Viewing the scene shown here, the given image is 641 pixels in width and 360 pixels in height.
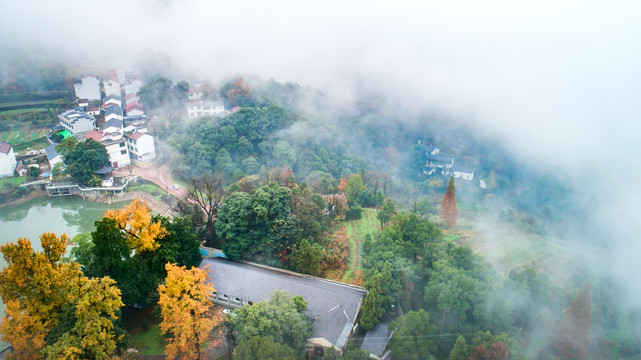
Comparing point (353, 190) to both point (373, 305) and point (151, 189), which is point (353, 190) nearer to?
point (373, 305)

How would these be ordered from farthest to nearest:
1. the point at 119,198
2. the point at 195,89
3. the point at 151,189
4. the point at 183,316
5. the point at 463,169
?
the point at 195,89
the point at 463,169
the point at 151,189
the point at 119,198
the point at 183,316

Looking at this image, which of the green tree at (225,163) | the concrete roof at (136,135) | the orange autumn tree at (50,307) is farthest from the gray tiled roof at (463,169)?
the orange autumn tree at (50,307)

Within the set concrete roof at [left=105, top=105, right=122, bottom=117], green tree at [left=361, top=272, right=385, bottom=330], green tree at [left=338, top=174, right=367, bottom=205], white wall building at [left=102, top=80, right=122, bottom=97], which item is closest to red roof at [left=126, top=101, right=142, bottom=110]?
concrete roof at [left=105, top=105, right=122, bottom=117]

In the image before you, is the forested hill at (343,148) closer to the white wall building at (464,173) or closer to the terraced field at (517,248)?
the white wall building at (464,173)

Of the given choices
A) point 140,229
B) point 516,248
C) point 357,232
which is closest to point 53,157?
point 140,229

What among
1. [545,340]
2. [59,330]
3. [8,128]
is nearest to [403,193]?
[545,340]

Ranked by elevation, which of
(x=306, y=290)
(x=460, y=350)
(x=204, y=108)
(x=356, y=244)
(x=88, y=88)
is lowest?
(x=356, y=244)

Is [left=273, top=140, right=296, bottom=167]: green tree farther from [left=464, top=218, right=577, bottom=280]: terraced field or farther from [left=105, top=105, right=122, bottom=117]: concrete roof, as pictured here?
[left=105, top=105, right=122, bottom=117]: concrete roof
